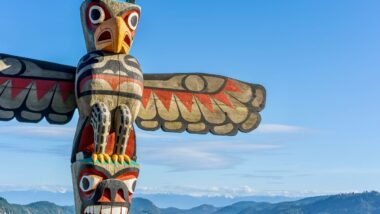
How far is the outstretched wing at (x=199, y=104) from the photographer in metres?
9.65

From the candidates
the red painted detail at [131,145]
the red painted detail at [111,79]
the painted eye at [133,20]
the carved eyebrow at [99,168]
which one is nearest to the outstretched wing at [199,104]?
the red painted detail at [131,145]

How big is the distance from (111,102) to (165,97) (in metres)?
1.48

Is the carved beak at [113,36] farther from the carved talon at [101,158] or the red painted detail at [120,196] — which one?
the red painted detail at [120,196]

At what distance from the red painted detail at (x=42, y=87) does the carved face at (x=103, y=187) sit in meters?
1.38

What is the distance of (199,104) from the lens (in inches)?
393

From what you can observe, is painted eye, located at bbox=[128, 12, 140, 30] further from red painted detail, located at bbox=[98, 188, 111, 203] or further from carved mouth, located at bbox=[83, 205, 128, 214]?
carved mouth, located at bbox=[83, 205, 128, 214]

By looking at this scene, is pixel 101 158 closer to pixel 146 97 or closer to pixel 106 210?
pixel 106 210

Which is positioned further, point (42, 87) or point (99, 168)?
point (42, 87)

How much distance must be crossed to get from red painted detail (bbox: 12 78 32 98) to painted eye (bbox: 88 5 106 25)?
1327 millimetres

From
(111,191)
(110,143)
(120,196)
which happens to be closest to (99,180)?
(111,191)

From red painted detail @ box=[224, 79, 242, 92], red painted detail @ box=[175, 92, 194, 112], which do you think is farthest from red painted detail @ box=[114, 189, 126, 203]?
red painted detail @ box=[224, 79, 242, 92]

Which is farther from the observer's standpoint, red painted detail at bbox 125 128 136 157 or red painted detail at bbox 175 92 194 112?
red painted detail at bbox 175 92 194 112

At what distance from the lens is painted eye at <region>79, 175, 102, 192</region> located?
7.85m

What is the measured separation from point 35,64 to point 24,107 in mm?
672
